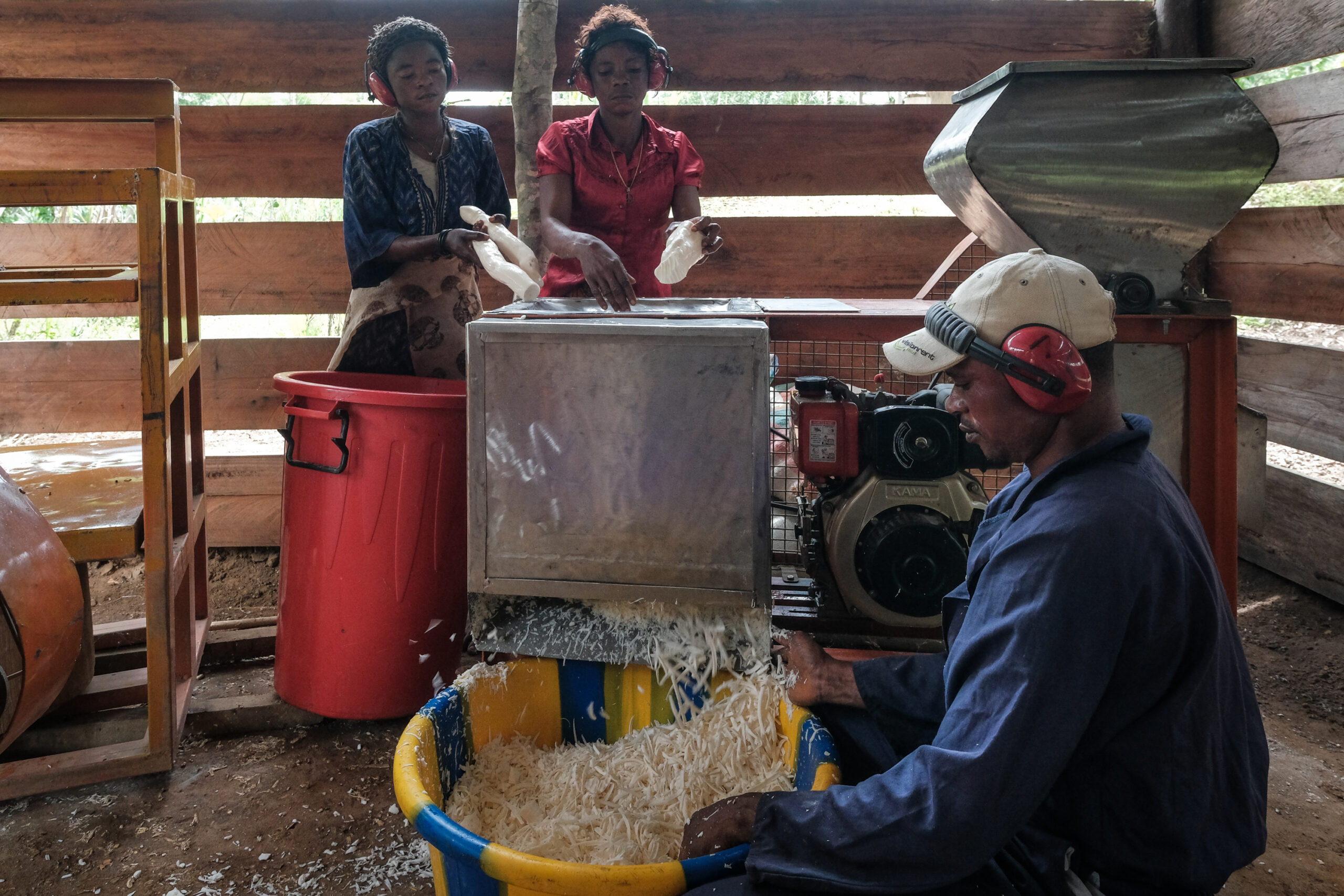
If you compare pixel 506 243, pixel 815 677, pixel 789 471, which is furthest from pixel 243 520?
pixel 815 677

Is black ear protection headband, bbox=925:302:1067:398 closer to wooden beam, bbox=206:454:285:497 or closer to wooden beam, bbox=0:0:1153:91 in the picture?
wooden beam, bbox=0:0:1153:91

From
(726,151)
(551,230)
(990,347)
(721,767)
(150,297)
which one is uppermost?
(726,151)

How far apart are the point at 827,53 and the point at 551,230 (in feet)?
5.99

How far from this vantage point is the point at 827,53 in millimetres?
3914

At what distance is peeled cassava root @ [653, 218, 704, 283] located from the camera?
2.44 meters

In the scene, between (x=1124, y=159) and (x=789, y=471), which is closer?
(x=1124, y=159)

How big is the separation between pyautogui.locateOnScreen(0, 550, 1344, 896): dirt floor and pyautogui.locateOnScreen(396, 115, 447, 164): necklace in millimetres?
1800

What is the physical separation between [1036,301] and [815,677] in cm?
93

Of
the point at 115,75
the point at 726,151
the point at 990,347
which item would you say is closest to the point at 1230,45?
the point at 726,151

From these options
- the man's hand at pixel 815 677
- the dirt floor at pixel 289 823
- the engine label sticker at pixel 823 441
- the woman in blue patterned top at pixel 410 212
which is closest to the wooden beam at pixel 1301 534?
the dirt floor at pixel 289 823

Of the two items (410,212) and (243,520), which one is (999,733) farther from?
(243,520)

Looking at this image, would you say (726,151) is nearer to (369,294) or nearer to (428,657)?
(369,294)

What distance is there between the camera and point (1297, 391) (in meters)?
3.60

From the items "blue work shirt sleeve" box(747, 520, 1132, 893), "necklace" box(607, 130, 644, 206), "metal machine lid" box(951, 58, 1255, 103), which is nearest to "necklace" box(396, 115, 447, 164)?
"necklace" box(607, 130, 644, 206)
